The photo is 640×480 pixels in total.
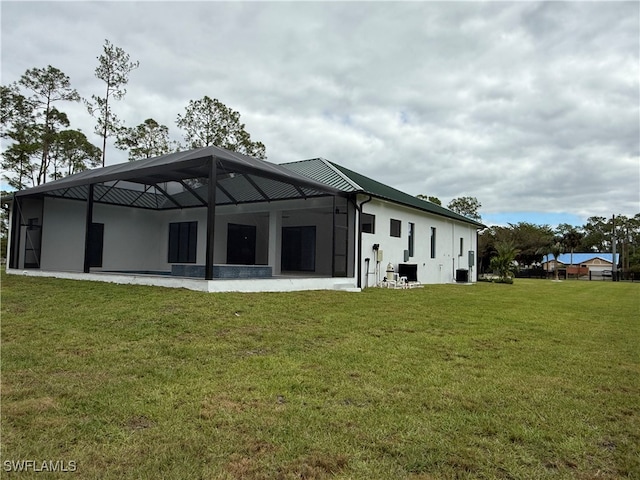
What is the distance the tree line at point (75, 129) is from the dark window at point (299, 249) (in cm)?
1210

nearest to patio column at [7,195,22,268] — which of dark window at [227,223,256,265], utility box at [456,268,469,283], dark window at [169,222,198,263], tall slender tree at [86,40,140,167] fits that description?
dark window at [169,222,198,263]

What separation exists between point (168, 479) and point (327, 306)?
6.52 meters

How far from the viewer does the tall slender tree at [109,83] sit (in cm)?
2469

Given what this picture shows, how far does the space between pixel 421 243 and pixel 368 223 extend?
457 centimetres

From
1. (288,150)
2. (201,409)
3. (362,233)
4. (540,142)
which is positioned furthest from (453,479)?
(288,150)

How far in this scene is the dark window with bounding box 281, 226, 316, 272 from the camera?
17922mm

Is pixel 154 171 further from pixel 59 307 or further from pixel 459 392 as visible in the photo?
pixel 459 392

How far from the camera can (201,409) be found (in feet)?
10.9

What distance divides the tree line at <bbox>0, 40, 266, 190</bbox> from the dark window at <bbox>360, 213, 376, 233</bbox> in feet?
54.3

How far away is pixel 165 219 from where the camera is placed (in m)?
19.3

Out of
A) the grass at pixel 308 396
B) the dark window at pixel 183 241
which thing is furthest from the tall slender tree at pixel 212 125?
the grass at pixel 308 396

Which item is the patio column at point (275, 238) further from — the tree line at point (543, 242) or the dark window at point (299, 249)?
the tree line at point (543, 242)

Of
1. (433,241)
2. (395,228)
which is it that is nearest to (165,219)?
(395,228)

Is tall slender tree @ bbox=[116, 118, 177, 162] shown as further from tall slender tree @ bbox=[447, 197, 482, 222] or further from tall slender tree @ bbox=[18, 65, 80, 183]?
tall slender tree @ bbox=[447, 197, 482, 222]
